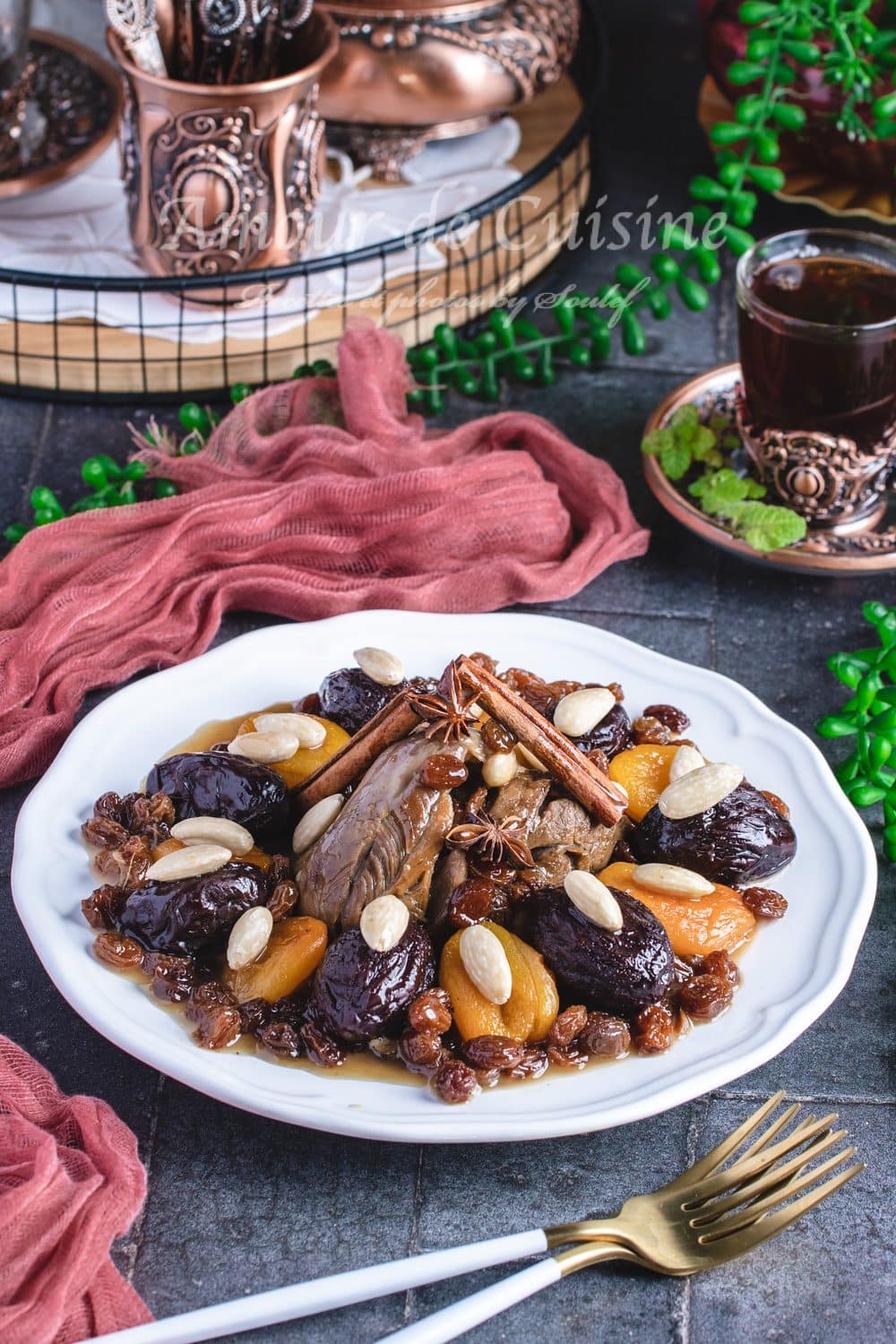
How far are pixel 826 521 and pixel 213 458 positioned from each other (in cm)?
81

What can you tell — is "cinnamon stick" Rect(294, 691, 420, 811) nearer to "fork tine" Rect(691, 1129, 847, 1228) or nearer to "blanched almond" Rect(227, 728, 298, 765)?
"blanched almond" Rect(227, 728, 298, 765)

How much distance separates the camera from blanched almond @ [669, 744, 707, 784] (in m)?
1.44

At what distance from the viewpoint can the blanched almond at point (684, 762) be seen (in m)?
1.44

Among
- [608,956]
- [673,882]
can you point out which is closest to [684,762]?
[673,882]

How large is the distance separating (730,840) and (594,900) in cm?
17

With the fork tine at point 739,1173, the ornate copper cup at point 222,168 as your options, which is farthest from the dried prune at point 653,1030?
the ornate copper cup at point 222,168

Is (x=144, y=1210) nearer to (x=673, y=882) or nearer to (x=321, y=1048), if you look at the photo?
(x=321, y=1048)

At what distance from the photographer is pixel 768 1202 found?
3.94 ft

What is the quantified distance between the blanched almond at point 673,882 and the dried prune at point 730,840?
1.3 inches

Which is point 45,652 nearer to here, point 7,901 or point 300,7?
point 7,901

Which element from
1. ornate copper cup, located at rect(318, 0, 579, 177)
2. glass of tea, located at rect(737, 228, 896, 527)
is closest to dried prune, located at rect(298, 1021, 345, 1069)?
glass of tea, located at rect(737, 228, 896, 527)

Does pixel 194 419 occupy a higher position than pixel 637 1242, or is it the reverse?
pixel 194 419

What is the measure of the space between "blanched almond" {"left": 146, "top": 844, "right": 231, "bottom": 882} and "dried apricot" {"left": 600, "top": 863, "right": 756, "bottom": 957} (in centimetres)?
36

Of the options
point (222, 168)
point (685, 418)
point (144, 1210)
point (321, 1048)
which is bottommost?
point (144, 1210)
